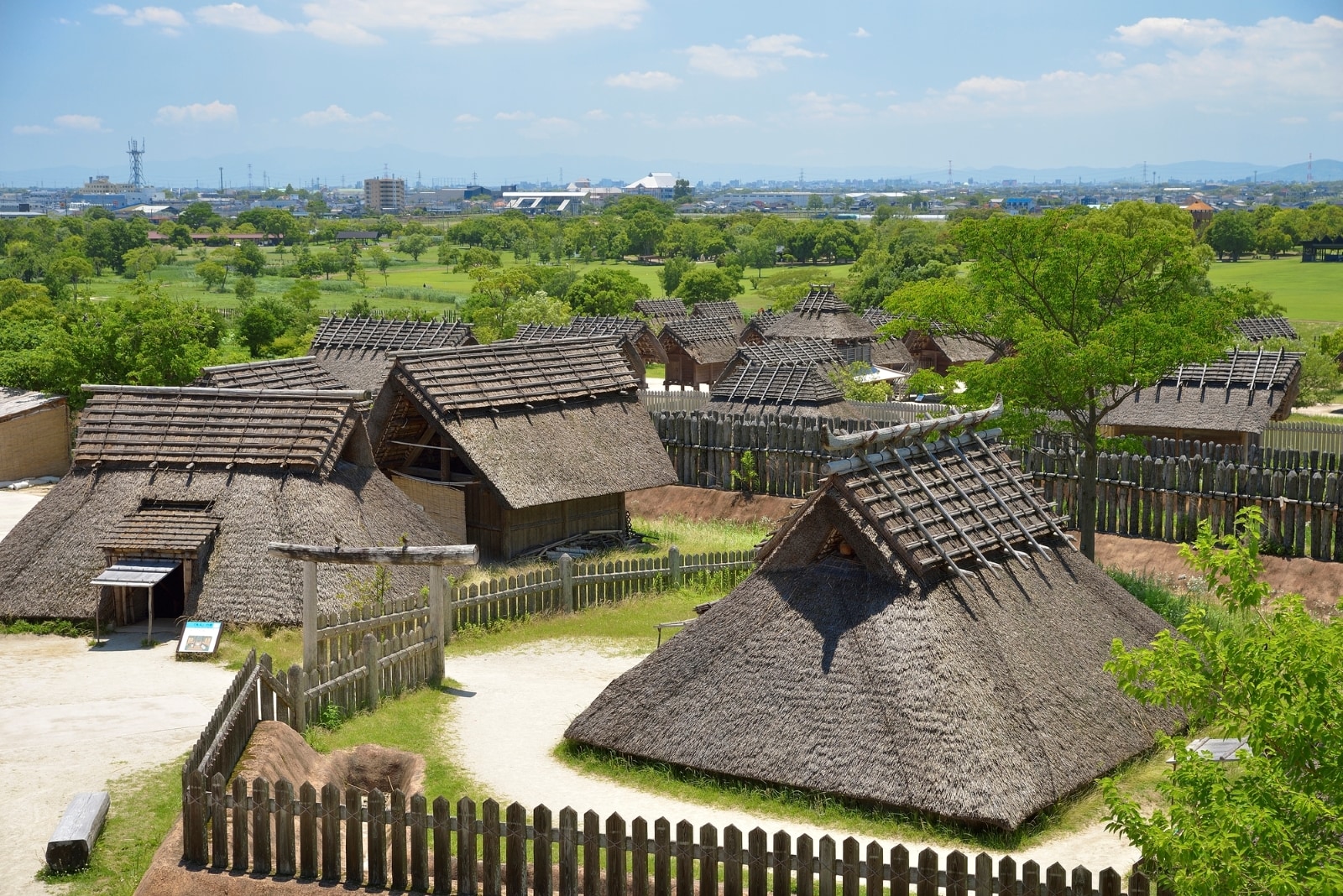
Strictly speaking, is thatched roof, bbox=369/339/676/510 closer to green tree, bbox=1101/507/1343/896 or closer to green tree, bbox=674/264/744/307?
green tree, bbox=1101/507/1343/896

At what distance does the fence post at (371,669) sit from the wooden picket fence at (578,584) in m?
4.00

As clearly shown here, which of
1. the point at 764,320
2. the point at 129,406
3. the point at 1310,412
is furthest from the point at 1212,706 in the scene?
the point at 764,320

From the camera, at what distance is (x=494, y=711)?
55.9 feet

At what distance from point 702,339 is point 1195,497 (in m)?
39.6

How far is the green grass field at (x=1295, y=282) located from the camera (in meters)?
91.5

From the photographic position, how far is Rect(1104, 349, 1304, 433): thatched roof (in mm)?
37312

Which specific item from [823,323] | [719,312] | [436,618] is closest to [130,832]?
[436,618]

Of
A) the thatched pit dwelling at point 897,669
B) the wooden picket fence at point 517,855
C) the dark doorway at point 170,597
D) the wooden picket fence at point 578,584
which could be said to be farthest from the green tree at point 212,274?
the wooden picket fence at point 517,855

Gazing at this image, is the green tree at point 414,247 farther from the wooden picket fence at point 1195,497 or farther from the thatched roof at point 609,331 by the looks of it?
the wooden picket fence at point 1195,497

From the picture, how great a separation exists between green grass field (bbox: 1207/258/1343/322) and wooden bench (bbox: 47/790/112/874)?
82642 mm

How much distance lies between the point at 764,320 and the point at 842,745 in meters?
52.7

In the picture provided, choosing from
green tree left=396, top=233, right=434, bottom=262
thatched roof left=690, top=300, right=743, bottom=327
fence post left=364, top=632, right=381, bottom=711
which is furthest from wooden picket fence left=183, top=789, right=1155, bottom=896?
green tree left=396, top=233, right=434, bottom=262

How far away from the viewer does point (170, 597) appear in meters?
22.3

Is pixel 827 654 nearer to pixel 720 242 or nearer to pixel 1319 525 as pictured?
pixel 1319 525
